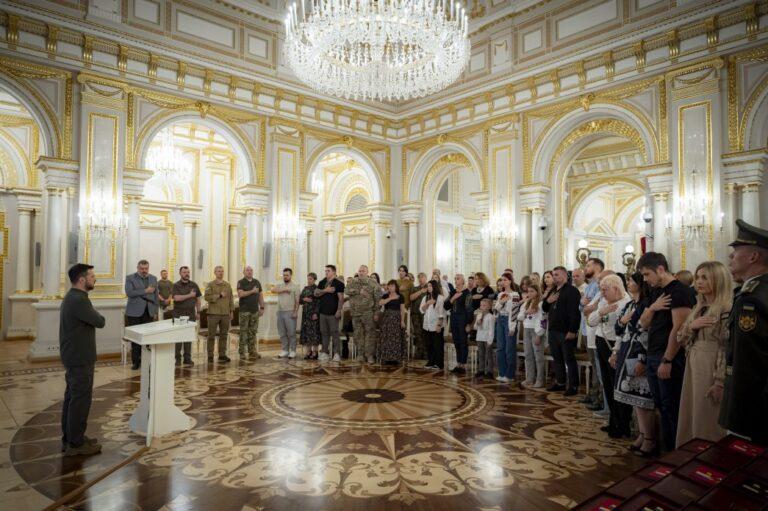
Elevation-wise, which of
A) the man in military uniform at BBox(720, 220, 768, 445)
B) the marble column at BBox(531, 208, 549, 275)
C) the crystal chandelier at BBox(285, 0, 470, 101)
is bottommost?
the man in military uniform at BBox(720, 220, 768, 445)

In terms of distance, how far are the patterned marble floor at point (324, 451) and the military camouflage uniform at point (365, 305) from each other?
1779mm

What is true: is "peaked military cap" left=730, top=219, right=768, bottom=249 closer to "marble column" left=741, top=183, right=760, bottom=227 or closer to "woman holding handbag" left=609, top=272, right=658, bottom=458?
"woman holding handbag" left=609, top=272, right=658, bottom=458

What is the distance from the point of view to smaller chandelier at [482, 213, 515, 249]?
31.4 feet

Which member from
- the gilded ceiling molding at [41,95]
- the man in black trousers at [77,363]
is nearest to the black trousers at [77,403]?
the man in black trousers at [77,363]

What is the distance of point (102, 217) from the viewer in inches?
314

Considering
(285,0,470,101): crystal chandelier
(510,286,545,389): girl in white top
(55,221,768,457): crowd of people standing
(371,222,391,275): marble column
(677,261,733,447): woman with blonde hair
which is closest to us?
(55,221,768,457): crowd of people standing

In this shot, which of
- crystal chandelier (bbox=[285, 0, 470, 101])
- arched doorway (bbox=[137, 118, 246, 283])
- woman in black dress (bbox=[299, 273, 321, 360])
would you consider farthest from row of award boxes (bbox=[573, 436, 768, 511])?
arched doorway (bbox=[137, 118, 246, 283])

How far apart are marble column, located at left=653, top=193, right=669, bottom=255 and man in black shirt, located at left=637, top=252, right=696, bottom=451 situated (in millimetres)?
4891

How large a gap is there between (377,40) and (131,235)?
5251 millimetres

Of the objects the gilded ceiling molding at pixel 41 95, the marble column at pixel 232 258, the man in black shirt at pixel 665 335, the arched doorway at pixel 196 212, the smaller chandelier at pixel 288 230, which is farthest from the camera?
the marble column at pixel 232 258

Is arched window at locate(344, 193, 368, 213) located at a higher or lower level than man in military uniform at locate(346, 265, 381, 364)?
higher

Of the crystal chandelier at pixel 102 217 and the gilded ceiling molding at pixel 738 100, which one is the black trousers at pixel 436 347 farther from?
the crystal chandelier at pixel 102 217

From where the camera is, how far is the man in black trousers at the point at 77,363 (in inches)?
142

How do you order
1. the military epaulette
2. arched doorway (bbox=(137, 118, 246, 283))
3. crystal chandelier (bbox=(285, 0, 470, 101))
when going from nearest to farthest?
the military epaulette → crystal chandelier (bbox=(285, 0, 470, 101)) → arched doorway (bbox=(137, 118, 246, 283))
